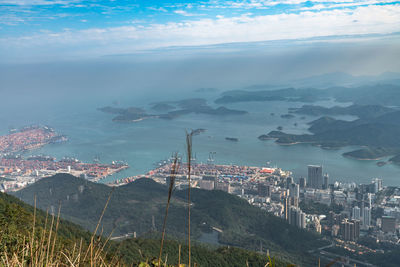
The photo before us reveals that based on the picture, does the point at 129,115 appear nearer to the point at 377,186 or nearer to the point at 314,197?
the point at 314,197

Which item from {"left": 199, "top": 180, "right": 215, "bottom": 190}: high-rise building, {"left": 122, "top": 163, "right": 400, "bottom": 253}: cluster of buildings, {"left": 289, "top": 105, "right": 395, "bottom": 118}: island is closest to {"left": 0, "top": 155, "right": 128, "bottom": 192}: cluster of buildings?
{"left": 122, "top": 163, "right": 400, "bottom": 253}: cluster of buildings

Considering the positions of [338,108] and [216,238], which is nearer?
[216,238]

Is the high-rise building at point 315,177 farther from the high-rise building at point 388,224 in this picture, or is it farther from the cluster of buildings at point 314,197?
the high-rise building at point 388,224

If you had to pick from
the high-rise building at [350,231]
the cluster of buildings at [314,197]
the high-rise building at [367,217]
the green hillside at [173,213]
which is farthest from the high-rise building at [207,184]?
the high-rise building at [350,231]

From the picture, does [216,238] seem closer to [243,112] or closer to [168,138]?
[168,138]

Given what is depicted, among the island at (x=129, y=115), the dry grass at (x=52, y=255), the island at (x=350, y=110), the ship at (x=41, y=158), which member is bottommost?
the ship at (x=41, y=158)

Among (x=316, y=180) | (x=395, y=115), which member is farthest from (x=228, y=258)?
(x=395, y=115)

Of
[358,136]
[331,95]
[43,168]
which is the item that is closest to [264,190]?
[43,168]
